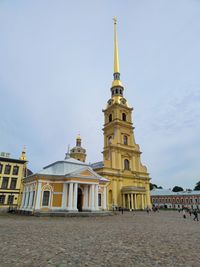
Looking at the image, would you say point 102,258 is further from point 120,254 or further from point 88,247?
point 88,247

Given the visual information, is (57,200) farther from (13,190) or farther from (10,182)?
(10,182)

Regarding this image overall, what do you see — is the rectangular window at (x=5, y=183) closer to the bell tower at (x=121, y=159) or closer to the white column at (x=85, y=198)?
the bell tower at (x=121, y=159)

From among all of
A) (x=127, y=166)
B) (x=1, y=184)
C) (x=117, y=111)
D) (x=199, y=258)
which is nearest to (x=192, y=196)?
(x=127, y=166)

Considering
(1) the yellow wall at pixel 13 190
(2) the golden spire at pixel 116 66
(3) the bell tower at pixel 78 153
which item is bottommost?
(1) the yellow wall at pixel 13 190

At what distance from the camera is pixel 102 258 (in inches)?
247

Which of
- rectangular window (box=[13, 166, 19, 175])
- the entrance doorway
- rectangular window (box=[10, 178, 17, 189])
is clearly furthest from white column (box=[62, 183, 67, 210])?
rectangular window (box=[13, 166, 19, 175])

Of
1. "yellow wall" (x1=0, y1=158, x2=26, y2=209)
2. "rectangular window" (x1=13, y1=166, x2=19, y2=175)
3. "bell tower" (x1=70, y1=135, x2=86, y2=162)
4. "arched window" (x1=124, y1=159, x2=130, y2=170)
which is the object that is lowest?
"yellow wall" (x1=0, y1=158, x2=26, y2=209)

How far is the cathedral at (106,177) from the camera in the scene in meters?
27.0

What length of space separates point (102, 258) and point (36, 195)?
22353mm

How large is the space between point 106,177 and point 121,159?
6877 millimetres

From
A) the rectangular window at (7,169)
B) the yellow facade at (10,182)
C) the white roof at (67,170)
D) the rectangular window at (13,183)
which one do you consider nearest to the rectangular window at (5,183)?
the yellow facade at (10,182)

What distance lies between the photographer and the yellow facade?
38312 mm

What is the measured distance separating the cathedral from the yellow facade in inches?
374

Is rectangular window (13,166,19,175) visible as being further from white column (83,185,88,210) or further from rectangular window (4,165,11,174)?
white column (83,185,88,210)
